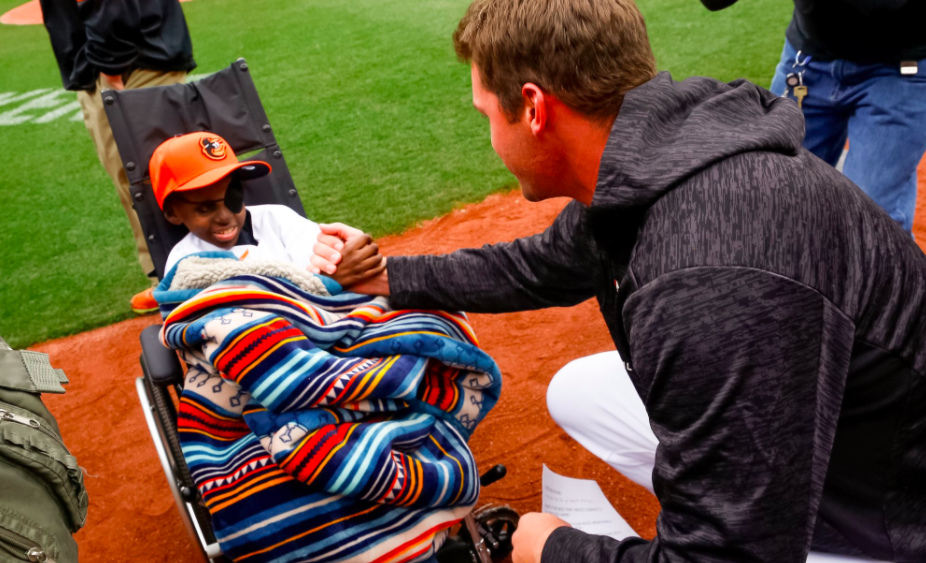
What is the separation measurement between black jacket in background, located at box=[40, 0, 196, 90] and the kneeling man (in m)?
2.98

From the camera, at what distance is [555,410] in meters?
2.33

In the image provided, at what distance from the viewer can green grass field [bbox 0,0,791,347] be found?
473 cm

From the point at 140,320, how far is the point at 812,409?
3.76m

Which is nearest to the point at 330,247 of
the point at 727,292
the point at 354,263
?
the point at 354,263

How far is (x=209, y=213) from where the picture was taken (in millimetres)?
2707

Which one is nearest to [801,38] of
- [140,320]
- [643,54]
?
[643,54]

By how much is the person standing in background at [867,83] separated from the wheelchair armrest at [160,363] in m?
2.45

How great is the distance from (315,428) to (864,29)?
244 centimetres

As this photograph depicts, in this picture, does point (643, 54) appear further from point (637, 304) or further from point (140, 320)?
point (140, 320)

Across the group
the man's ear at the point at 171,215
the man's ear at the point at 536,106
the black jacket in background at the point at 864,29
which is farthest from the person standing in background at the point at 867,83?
the man's ear at the point at 171,215

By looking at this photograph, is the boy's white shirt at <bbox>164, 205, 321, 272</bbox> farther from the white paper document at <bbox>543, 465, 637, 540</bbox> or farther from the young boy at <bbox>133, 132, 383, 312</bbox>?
the white paper document at <bbox>543, 465, 637, 540</bbox>

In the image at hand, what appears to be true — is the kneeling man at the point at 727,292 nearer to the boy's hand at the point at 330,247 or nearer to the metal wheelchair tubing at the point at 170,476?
the boy's hand at the point at 330,247

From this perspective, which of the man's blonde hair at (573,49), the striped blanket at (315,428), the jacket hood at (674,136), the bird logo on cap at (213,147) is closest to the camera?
the jacket hood at (674,136)

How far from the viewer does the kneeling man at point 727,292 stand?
1.20 m
